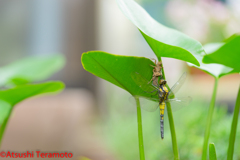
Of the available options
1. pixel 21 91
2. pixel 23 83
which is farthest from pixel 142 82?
pixel 23 83

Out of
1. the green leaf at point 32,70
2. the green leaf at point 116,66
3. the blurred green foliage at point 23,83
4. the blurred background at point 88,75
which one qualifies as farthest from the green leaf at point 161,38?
the blurred background at point 88,75

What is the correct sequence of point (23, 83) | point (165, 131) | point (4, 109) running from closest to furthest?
point (4, 109), point (23, 83), point (165, 131)

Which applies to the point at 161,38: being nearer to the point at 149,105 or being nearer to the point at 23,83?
the point at 149,105

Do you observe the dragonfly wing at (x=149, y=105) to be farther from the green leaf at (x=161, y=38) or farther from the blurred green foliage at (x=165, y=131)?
the blurred green foliage at (x=165, y=131)

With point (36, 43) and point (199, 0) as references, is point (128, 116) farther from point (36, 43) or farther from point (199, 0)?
point (36, 43)

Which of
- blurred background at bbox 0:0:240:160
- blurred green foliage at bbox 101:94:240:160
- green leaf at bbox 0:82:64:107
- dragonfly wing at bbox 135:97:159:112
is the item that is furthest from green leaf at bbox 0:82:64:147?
blurred background at bbox 0:0:240:160

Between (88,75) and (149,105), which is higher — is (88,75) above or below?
above

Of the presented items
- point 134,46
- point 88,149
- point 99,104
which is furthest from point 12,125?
point 134,46
